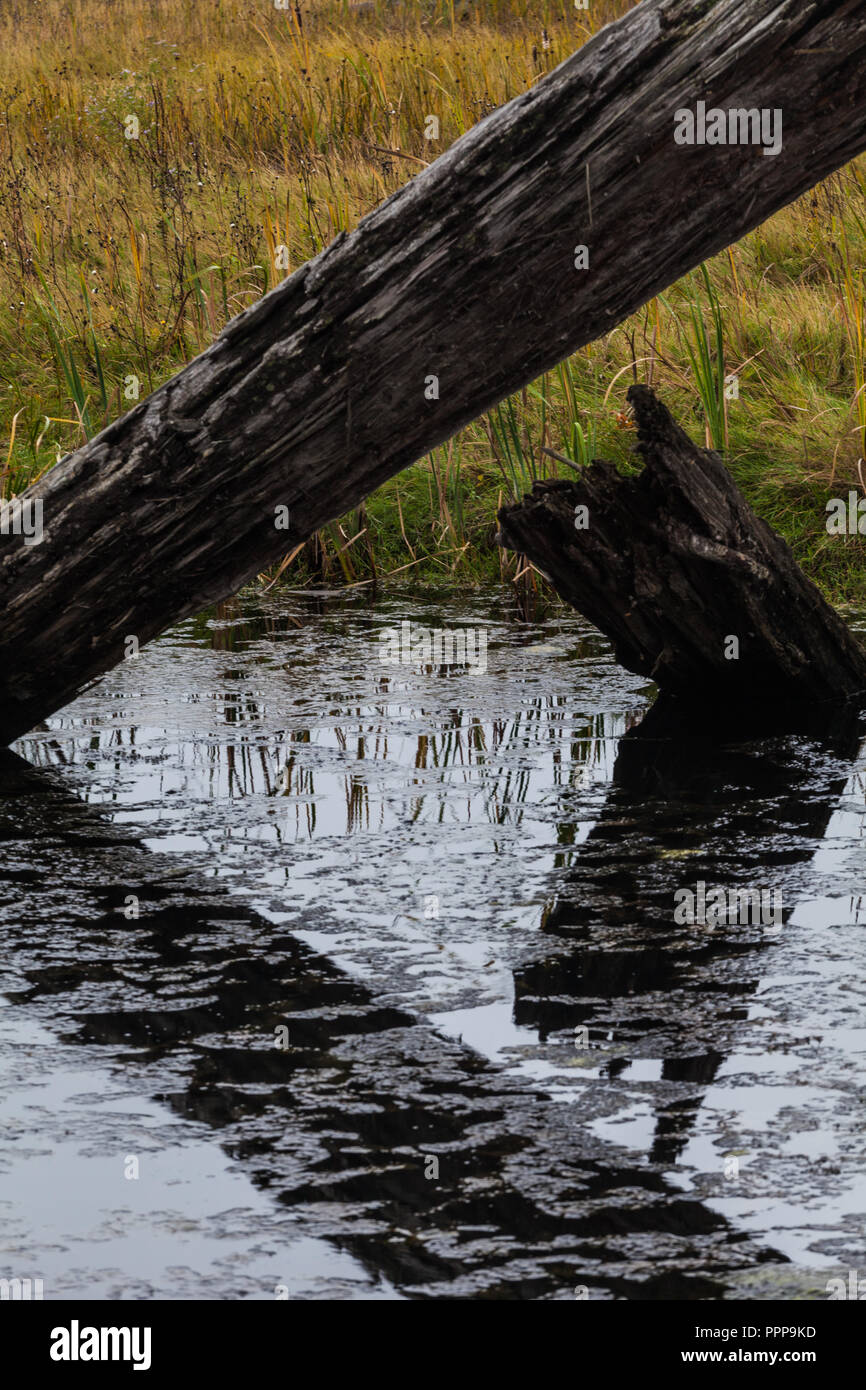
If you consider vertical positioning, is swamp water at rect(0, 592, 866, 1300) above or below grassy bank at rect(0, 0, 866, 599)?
below

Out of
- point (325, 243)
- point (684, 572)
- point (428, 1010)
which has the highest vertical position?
point (325, 243)

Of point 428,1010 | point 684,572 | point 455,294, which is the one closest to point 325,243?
point 684,572

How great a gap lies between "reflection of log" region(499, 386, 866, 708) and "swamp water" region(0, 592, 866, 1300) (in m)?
0.24

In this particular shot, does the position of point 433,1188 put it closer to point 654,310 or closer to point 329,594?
point 329,594

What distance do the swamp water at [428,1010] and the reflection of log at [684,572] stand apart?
0.24m

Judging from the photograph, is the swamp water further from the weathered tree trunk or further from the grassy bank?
the grassy bank

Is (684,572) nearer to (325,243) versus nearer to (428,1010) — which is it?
(428,1010)

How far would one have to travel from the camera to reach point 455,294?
3.35 metres

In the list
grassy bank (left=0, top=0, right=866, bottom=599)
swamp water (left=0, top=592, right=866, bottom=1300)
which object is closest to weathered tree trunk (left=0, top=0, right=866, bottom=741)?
grassy bank (left=0, top=0, right=866, bottom=599)

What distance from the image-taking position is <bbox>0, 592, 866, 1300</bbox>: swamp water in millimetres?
1883

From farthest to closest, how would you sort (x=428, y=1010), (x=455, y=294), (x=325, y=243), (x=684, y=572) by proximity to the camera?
(x=325, y=243), (x=684, y=572), (x=455, y=294), (x=428, y=1010)

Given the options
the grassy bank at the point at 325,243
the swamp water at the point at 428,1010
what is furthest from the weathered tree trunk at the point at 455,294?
the swamp water at the point at 428,1010

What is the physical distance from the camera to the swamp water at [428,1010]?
74.1 inches

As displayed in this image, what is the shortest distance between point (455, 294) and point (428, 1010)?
1.57 m
